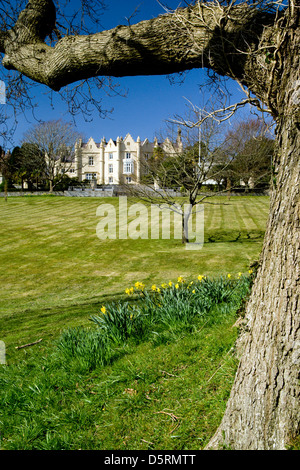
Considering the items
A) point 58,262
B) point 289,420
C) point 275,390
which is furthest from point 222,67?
point 58,262

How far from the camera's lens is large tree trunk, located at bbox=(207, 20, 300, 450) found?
1864 mm

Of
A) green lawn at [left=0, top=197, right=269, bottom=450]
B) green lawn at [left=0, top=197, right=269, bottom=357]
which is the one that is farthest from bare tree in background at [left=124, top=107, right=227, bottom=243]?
green lawn at [left=0, top=197, right=269, bottom=450]

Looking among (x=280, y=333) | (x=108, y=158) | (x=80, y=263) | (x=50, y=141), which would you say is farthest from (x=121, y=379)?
(x=108, y=158)

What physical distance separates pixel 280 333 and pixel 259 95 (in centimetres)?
166

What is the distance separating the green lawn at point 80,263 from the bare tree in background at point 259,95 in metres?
1.72

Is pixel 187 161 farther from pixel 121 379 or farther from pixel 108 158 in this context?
pixel 108 158

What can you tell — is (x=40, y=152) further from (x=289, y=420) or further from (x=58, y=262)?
(x=289, y=420)

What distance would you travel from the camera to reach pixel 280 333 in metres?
1.90

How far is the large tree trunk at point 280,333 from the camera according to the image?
1.86 meters

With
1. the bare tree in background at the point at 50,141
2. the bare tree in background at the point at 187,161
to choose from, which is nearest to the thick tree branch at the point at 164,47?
the bare tree in background at the point at 187,161

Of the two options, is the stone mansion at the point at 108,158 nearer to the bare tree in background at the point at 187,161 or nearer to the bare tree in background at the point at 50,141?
the bare tree in background at the point at 50,141

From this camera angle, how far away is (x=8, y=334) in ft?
20.2

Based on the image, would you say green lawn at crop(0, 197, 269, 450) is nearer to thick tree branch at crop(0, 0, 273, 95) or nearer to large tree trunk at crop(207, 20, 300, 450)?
large tree trunk at crop(207, 20, 300, 450)

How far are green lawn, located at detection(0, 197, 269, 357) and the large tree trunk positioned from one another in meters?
1.71
